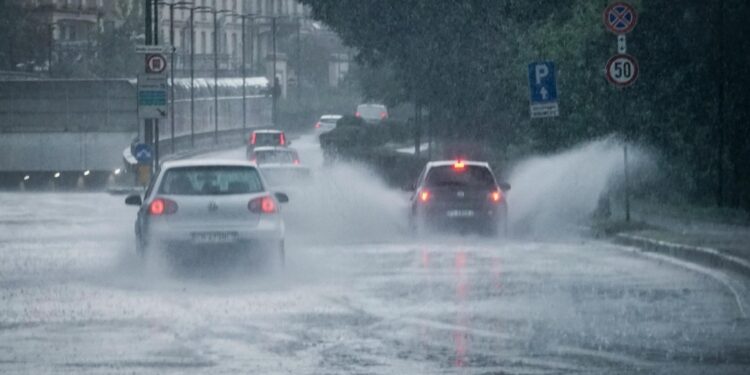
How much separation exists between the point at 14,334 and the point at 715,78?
25.1 m

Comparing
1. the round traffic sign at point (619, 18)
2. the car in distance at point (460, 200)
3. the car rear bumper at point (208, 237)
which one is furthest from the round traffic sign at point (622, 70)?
the car rear bumper at point (208, 237)

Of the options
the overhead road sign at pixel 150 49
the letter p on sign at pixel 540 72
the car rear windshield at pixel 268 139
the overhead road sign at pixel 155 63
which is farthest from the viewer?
the car rear windshield at pixel 268 139

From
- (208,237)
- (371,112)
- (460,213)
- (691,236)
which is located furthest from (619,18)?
(371,112)

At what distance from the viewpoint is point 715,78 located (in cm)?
3800

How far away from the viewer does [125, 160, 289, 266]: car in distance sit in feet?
71.8

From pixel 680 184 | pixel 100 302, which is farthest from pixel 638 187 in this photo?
pixel 100 302

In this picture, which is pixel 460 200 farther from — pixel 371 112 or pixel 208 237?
pixel 371 112

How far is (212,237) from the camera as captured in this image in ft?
71.8

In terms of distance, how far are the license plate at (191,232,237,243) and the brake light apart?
406 inches

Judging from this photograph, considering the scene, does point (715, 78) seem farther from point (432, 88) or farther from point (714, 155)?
point (432, 88)

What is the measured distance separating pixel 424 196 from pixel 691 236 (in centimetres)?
575

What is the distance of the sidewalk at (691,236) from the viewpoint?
2369cm

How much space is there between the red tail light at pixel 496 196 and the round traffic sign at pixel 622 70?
2.79 meters

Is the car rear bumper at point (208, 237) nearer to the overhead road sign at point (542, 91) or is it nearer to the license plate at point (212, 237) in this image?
the license plate at point (212, 237)
